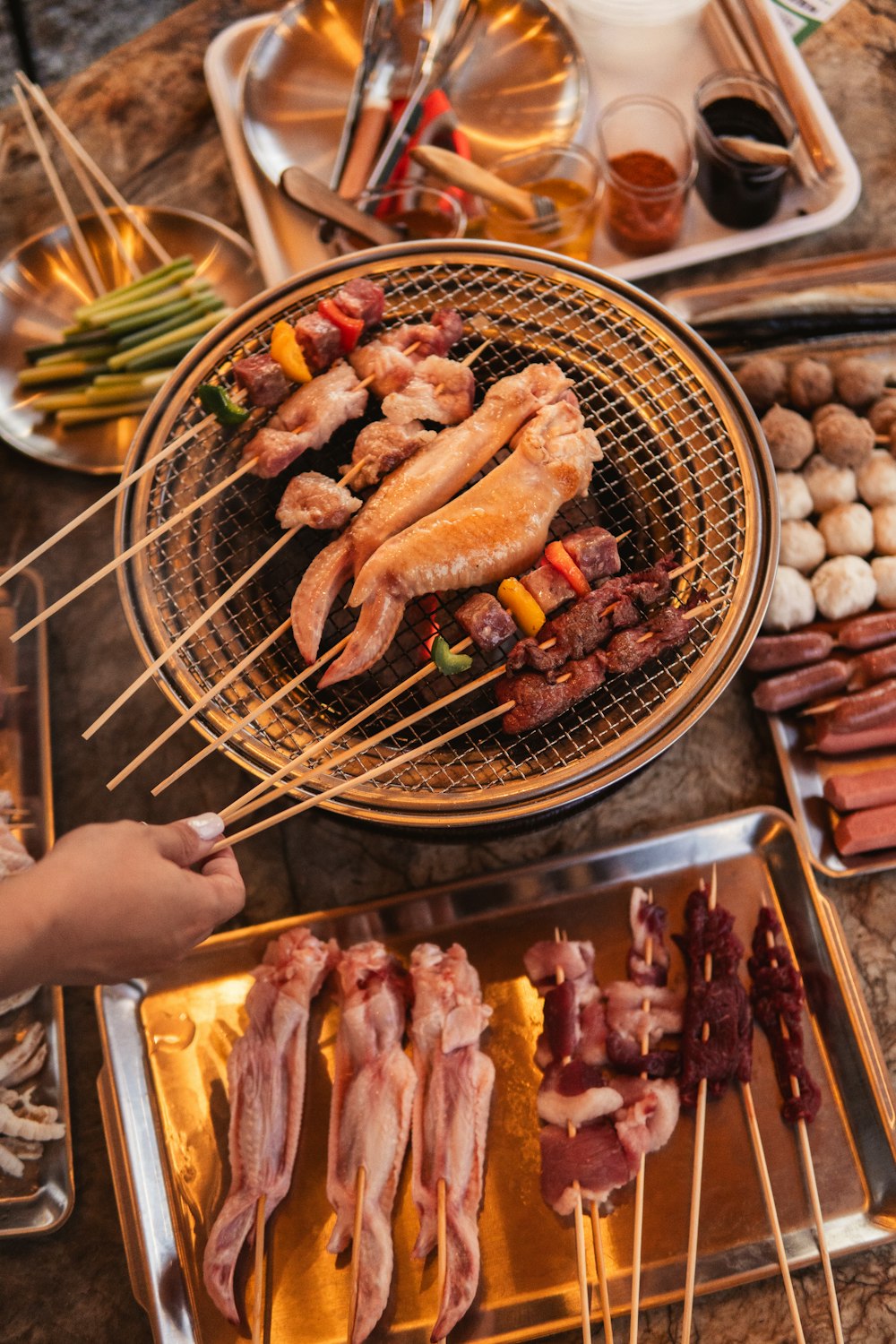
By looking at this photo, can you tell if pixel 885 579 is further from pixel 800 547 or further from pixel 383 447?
pixel 383 447

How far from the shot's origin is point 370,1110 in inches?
122

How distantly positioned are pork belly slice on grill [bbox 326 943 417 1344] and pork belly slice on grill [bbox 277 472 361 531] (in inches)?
56.5

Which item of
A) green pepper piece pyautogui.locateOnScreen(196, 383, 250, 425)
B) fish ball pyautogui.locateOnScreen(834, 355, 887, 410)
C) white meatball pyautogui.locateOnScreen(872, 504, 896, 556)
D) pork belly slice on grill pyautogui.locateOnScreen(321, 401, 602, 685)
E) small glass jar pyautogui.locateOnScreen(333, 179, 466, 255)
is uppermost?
small glass jar pyautogui.locateOnScreen(333, 179, 466, 255)

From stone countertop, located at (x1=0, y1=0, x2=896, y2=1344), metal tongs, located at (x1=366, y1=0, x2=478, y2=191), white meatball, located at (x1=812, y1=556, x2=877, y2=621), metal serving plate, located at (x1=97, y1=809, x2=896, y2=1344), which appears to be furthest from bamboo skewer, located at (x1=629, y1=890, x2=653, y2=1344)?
metal tongs, located at (x1=366, y1=0, x2=478, y2=191)

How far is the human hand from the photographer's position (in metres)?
2.35

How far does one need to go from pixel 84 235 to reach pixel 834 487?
3542 millimetres

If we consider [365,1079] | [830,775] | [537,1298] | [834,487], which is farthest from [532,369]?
[537,1298]

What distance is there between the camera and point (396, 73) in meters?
4.41

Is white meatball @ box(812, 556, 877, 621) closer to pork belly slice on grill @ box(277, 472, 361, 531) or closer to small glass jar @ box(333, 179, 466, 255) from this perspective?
pork belly slice on grill @ box(277, 472, 361, 531)

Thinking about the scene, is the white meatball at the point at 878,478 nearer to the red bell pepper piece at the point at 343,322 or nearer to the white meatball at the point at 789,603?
the white meatball at the point at 789,603

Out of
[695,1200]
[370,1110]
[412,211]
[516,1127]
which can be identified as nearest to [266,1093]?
[370,1110]

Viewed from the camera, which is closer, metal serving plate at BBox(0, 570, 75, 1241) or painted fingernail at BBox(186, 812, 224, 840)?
painted fingernail at BBox(186, 812, 224, 840)

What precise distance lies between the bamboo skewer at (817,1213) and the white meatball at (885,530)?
1.89 metres

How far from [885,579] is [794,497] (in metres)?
0.48
